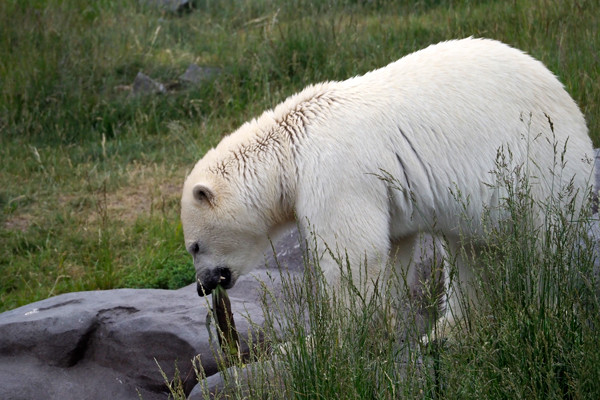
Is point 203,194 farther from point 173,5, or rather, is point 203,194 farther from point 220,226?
point 173,5

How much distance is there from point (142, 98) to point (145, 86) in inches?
9.3

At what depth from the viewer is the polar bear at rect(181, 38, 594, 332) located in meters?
4.30

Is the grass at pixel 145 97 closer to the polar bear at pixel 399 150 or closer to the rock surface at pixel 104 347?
the polar bear at pixel 399 150

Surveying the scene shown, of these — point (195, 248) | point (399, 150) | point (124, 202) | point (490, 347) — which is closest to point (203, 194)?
point (195, 248)

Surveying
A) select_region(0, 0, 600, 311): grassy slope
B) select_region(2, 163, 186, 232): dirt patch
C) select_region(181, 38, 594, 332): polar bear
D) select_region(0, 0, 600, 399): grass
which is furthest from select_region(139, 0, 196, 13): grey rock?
Answer: select_region(181, 38, 594, 332): polar bear

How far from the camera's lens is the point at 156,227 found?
7.14 metres

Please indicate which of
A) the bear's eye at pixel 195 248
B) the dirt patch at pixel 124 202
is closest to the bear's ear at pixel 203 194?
the bear's eye at pixel 195 248

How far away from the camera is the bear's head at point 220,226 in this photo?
4.73 meters

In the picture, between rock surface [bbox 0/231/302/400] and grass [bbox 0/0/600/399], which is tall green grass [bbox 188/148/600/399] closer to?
grass [bbox 0/0/600/399]

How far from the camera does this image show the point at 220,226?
15.8ft

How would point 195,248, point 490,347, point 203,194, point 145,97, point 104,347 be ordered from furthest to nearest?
point 145,97 < point 104,347 < point 195,248 < point 203,194 < point 490,347

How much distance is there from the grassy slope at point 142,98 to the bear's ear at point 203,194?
181 centimetres

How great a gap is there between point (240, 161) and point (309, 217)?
647 millimetres

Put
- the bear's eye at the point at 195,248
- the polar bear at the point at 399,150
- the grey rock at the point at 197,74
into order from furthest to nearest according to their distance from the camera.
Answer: the grey rock at the point at 197,74 < the bear's eye at the point at 195,248 < the polar bear at the point at 399,150
